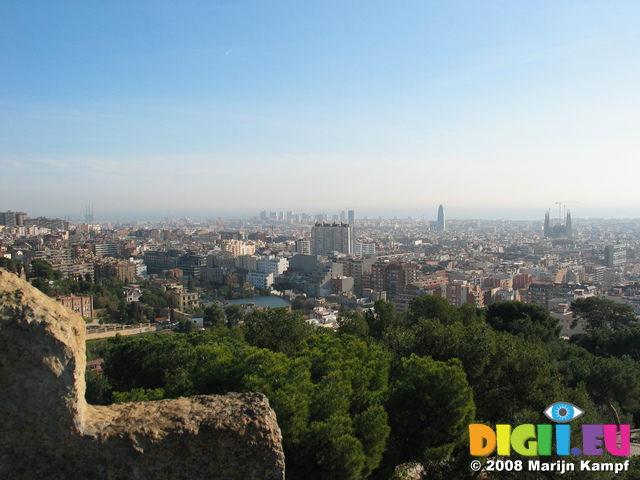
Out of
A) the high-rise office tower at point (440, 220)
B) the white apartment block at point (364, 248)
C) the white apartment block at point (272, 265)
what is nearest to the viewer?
the white apartment block at point (272, 265)

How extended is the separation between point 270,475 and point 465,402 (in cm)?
242

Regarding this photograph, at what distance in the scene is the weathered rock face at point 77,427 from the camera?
107 inches

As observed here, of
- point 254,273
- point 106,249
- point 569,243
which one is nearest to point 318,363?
point 254,273

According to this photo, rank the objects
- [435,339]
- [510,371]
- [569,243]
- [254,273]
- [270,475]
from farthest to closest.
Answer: [569,243]
[254,273]
[435,339]
[510,371]
[270,475]

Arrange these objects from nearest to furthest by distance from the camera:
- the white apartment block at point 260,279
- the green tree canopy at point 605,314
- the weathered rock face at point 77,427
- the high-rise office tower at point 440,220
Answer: the weathered rock face at point 77,427 < the green tree canopy at point 605,314 < the white apartment block at point 260,279 < the high-rise office tower at point 440,220

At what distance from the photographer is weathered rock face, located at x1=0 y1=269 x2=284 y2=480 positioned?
2.71 metres

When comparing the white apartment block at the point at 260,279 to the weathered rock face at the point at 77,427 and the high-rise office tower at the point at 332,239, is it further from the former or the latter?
the weathered rock face at the point at 77,427

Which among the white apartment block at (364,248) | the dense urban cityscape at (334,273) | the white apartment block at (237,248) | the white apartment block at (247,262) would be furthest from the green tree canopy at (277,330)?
the white apartment block at (364,248)

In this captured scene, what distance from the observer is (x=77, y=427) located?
9.02 ft

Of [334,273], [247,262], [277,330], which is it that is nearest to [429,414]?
[277,330]

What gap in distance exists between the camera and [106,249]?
52438 millimetres

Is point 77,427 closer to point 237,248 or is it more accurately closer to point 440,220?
point 237,248

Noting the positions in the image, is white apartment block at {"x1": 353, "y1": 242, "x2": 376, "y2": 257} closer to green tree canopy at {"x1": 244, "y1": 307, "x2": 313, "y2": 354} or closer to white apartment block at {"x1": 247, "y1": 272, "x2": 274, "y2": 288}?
white apartment block at {"x1": 247, "y1": 272, "x2": 274, "y2": 288}

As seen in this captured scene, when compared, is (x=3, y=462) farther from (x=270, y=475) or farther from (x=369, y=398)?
(x=369, y=398)
